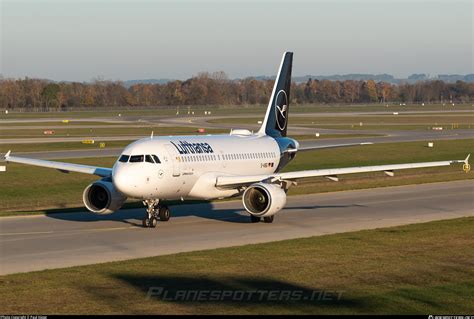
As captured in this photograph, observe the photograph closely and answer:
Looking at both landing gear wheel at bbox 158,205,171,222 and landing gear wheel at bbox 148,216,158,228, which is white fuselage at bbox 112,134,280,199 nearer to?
landing gear wheel at bbox 148,216,158,228

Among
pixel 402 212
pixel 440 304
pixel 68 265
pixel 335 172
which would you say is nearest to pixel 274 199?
pixel 335 172

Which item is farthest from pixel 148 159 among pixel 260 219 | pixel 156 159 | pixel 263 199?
pixel 260 219

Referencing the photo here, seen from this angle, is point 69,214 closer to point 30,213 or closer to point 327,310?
point 30,213

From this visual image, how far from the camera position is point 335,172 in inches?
1614

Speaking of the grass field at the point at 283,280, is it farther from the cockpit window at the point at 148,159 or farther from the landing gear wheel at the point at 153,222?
the landing gear wheel at the point at 153,222

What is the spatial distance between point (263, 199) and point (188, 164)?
3605mm

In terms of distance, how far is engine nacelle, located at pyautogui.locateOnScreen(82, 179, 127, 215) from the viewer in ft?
129

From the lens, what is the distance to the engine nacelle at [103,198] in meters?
39.5

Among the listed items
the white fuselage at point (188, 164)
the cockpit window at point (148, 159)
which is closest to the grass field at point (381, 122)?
the white fuselage at point (188, 164)

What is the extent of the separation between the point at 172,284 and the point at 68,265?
5163mm

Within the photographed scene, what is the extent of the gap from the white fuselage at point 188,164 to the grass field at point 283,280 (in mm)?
6223

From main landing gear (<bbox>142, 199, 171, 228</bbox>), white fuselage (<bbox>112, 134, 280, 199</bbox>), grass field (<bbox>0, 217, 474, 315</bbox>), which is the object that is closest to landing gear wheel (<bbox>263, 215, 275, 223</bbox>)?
A: white fuselage (<bbox>112, 134, 280, 199</bbox>)

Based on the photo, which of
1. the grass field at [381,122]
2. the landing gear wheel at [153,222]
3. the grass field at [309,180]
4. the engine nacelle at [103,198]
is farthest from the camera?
the grass field at [381,122]

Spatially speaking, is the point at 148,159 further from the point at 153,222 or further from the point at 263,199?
the point at 263,199
